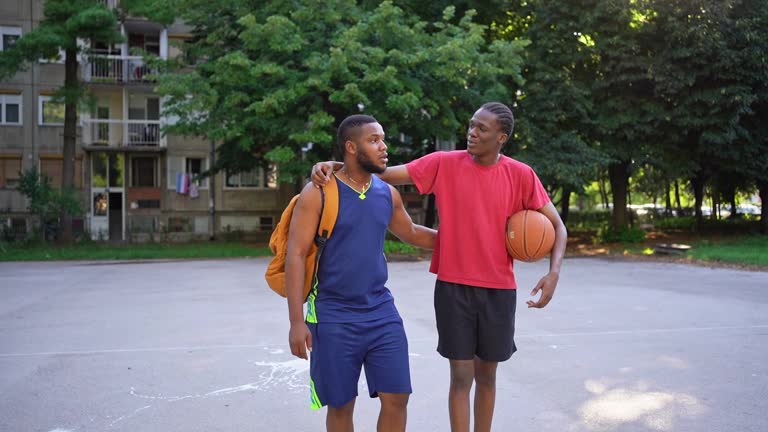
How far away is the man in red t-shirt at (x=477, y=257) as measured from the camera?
3.97m

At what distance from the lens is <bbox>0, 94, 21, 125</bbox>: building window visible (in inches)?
1218

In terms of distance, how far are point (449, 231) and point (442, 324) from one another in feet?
1.88

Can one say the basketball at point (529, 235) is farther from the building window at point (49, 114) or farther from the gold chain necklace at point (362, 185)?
the building window at point (49, 114)

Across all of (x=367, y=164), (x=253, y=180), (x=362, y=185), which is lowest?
(x=362, y=185)

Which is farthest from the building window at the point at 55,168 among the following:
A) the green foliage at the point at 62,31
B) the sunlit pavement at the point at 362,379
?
the sunlit pavement at the point at 362,379

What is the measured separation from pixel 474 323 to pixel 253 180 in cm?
3066

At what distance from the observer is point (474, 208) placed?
405cm

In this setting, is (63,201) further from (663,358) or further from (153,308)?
(663,358)

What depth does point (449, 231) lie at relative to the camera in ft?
13.5

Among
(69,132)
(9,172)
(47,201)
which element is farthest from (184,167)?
(47,201)

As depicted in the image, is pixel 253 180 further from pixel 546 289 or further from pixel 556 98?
pixel 546 289

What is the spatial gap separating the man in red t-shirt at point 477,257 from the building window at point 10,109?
3225 centimetres

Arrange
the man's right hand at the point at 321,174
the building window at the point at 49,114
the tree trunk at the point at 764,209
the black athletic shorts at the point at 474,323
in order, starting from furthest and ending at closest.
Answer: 1. the building window at the point at 49,114
2. the tree trunk at the point at 764,209
3. the black athletic shorts at the point at 474,323
4. the man's right hand at the point at 321,174

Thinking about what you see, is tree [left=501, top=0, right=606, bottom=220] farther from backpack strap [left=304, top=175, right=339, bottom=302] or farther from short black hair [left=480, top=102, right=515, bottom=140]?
backpack strap [left=304, top=175, right=339, bottom=302]
